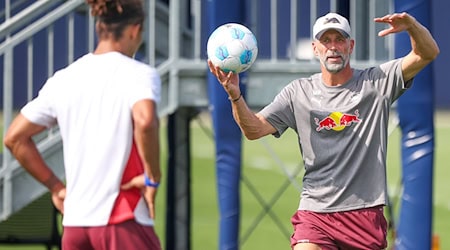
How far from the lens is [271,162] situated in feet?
79.8

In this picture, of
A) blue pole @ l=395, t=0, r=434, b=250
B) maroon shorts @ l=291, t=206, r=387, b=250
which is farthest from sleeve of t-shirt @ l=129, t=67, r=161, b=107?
blue pole @ l=395, t=0, r=434, b=250

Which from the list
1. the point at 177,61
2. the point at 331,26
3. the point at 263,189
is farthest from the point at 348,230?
the point at 263,189


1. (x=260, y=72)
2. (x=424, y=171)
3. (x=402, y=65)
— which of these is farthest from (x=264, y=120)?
(x=260, y=72)

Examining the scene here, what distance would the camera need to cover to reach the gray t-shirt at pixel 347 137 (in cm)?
653

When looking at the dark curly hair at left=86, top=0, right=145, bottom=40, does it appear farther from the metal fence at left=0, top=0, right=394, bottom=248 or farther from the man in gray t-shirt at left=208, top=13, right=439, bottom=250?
the metal fence at left=0, top=0, right=394, bottom=248

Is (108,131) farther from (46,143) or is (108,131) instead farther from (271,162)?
(271,162)

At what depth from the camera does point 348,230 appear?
259 inches

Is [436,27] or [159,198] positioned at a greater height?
[436,27]

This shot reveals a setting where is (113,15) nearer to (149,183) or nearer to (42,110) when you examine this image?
(42,110)

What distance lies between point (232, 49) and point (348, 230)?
1.07 meters

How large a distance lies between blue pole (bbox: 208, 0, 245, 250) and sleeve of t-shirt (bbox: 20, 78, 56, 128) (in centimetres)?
398

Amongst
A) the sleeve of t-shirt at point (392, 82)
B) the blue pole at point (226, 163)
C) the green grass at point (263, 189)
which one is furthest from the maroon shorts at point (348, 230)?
the green grass at point (263, 189)

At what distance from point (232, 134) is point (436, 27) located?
10373 millimetres

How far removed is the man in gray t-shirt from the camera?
21.4 ft
